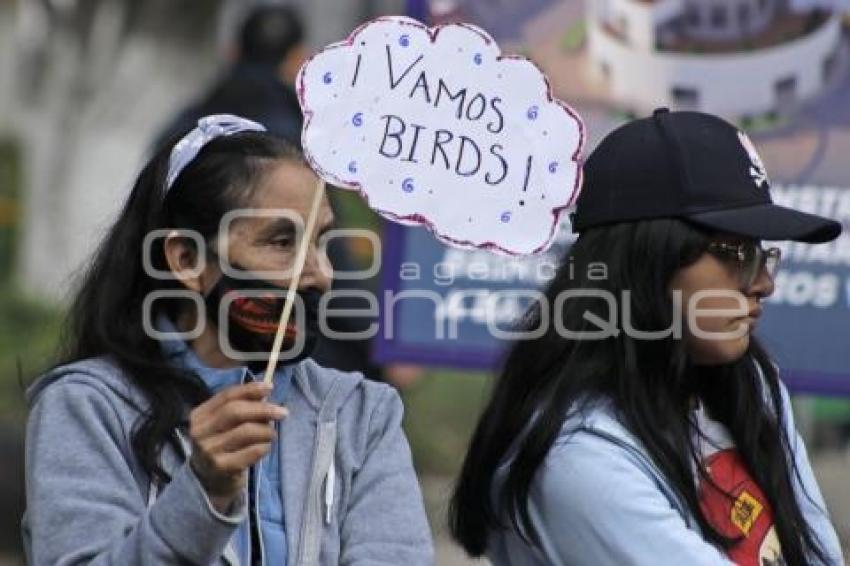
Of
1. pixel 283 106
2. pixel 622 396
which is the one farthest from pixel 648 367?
pixel 283 106

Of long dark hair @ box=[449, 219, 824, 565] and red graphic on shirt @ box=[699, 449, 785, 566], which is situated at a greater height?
long dark hair @ box=[449, 219, 824, 565]

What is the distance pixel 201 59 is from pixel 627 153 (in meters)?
5.67

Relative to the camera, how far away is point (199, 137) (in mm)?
3258

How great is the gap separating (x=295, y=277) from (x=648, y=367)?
A: 0.54 m

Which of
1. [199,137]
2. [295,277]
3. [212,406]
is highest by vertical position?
[199,137]

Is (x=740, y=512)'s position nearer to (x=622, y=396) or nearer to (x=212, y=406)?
(x=622, y=396)

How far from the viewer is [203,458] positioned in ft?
9.12

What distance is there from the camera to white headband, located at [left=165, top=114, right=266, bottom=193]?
10.6 feet

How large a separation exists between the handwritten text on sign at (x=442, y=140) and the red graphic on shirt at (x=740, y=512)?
44cm

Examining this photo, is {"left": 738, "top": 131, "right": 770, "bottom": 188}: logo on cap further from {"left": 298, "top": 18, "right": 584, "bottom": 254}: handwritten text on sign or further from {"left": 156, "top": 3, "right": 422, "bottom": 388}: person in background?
{"left": 156, "top": 3, "right": 422, "bottom": 388}: person in background

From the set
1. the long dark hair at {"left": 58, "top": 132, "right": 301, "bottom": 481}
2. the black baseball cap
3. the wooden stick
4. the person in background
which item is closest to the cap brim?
the black baseball cap

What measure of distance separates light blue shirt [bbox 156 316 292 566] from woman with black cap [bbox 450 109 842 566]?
1.08 ft

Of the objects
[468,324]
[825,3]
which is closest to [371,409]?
[468,324]

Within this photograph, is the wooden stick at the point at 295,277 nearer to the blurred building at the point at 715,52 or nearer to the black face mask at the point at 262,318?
the black face mask at the point at 262,318
